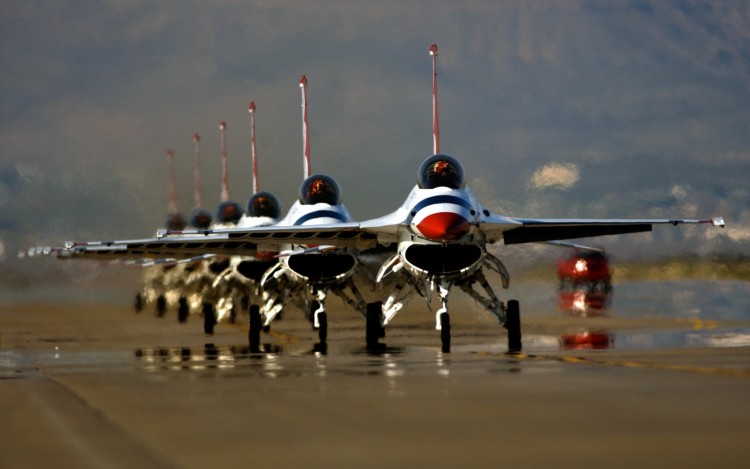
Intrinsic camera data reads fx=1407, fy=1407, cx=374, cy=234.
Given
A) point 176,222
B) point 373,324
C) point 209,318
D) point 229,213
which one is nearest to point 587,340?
point 373,324

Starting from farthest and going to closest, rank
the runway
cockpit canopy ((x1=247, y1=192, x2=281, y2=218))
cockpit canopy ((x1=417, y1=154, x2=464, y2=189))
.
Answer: cockpit canopy ((x1=247, y1=192, x2=281, y2=218)), cockpit canopy ((x1=417, y1=154, x2=464, y2=189)), the runway

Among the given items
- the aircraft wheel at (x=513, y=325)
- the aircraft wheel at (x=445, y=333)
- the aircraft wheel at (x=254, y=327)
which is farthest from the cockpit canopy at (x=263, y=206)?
the aircraft wheel at (x=445, y=333)

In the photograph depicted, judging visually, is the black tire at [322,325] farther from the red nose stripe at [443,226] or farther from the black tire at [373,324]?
the red nose stripe at [443,226]

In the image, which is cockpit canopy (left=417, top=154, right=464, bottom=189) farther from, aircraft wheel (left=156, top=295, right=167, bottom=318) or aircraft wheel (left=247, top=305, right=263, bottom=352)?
aircraft wheel (left=156, top=295, right=167, bottom=318)

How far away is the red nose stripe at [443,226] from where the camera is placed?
2167cm

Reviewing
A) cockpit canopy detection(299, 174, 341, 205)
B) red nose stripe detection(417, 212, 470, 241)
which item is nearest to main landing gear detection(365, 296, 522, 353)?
red nose stripe detection(417, 212, 470, 241)

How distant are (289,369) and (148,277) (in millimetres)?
36281

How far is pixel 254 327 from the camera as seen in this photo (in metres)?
26.9

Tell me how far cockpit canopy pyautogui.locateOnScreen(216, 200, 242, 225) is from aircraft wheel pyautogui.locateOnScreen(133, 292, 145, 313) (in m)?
9.05

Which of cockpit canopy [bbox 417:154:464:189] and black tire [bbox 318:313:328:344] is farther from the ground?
cockpit canopy [bbox 417:154:464:189]

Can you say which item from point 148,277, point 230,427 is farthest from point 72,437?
point 148,277

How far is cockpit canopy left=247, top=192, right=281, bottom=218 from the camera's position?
36469 mm

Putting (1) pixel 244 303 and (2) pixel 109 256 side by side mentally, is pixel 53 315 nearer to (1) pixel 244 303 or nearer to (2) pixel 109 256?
(1) pixel 244 303

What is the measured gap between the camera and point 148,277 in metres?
53.2
